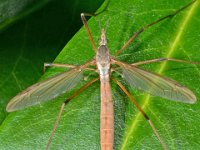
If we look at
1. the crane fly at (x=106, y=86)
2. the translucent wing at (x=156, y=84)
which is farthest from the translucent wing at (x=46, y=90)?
the translucent wing at (x=156, y=84)

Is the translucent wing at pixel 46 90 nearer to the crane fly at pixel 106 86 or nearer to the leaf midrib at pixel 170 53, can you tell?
the crane fly at pixel 106 86

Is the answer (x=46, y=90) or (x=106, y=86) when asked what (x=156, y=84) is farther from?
(x=46, y=90)

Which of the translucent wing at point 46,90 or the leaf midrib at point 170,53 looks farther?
the translucent wing at point 46,90

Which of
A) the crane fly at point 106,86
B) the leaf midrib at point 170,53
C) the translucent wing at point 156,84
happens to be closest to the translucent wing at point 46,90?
the crane fly at point 106,86

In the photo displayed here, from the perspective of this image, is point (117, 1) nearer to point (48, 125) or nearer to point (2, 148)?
point (48, 125)

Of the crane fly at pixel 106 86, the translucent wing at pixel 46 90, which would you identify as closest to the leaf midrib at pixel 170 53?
the crane fly at pixel 106 86

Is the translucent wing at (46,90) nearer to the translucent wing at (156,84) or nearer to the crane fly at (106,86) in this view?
the crane fly at (106,86)

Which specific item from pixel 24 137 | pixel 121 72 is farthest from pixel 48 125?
pixel 121 72
